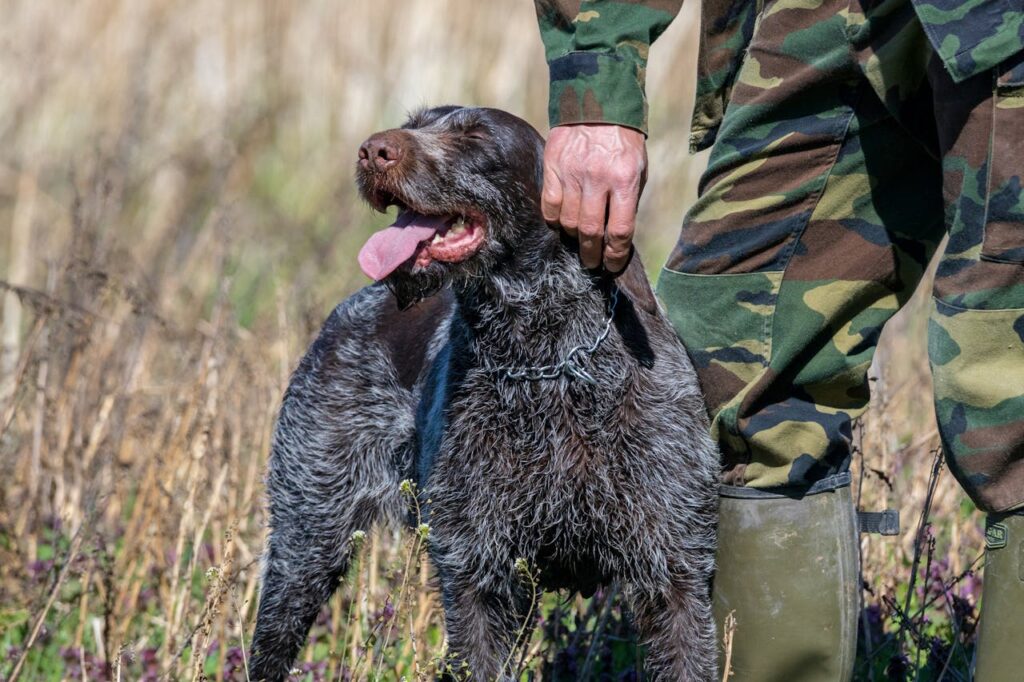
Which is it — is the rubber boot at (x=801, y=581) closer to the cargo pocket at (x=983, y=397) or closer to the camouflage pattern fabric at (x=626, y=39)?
the cargo pocket at (x=983, y=397)

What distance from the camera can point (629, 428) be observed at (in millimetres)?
3494

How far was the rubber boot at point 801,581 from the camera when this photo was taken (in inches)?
130

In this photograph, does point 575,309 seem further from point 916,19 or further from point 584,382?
point 916,19

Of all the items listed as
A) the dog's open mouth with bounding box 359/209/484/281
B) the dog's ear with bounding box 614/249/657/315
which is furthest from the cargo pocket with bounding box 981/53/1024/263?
the dog's open mouth with bounding box 359/209/484/281

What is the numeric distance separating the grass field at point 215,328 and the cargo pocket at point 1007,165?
1271mm

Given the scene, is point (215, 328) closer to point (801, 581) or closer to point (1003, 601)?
point (801, 581)

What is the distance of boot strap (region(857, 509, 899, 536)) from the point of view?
3.38 m

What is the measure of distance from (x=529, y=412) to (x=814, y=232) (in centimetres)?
87

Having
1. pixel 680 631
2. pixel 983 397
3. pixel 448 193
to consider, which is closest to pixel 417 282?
pixel 448 193

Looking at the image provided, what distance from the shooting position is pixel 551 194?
304 centimetres

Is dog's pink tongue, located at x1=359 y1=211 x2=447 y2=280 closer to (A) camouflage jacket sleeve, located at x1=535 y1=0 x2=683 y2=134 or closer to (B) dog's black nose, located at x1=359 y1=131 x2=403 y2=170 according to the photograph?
(B) dog's black nose, located at x1=359 y1=131 x2=403 y2=170

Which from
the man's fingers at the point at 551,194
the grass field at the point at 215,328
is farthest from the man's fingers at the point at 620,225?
the grass field at the point at 215,328

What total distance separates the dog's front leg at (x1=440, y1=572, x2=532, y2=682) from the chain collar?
0.53 m

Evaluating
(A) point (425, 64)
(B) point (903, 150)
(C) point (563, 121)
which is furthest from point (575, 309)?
(A) point (425, 64)
